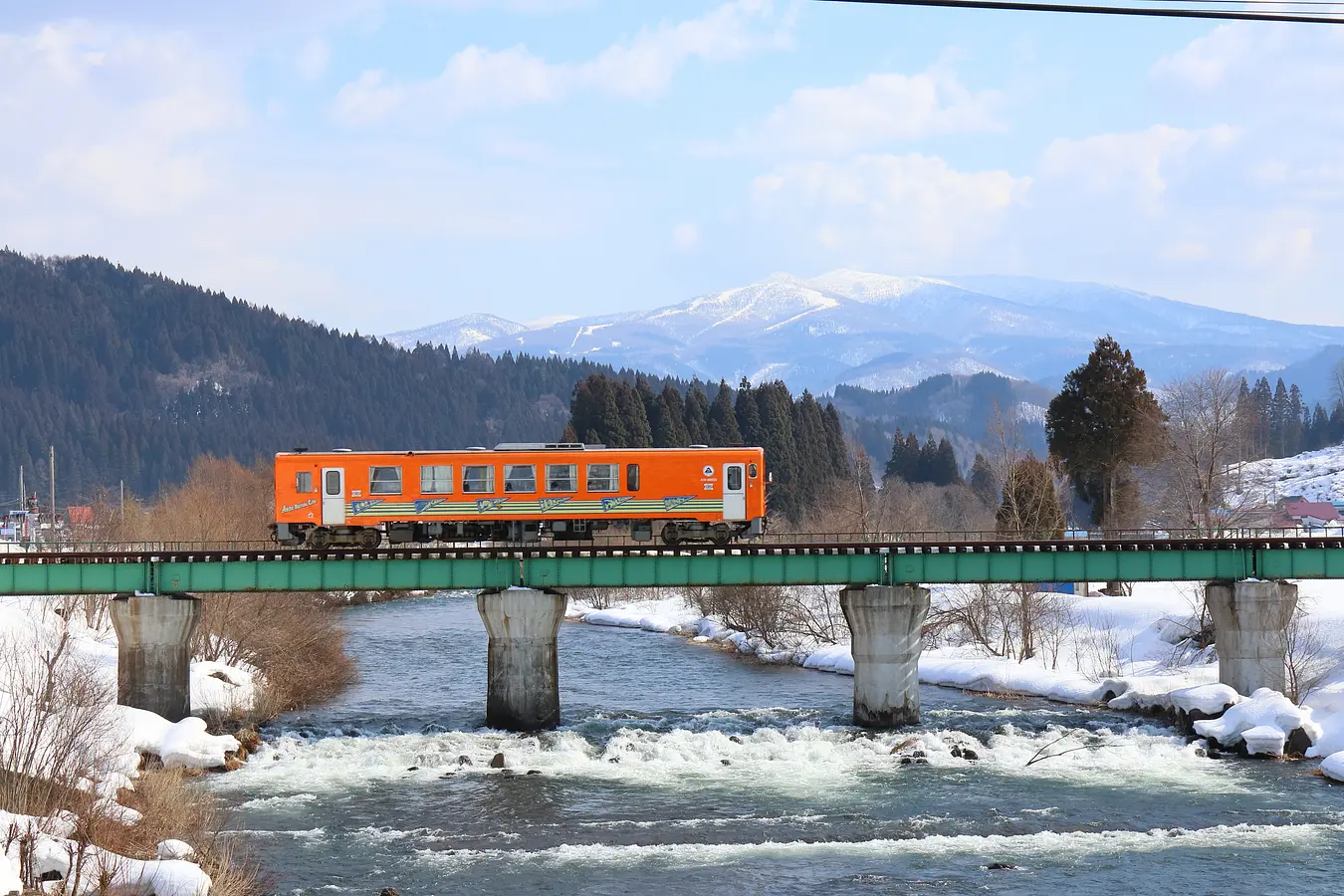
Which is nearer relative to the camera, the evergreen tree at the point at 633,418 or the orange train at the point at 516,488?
the orange train at the point at 516,488

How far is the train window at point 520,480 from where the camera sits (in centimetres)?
5366

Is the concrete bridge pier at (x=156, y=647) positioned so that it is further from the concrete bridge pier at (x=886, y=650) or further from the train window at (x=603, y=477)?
the concrete bridge pier at (x=886, y=650)

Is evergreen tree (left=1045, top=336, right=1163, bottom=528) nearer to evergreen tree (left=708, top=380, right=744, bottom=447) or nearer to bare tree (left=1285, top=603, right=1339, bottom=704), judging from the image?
bare tree (left=1285, top=603, right=1339, bottom=704)

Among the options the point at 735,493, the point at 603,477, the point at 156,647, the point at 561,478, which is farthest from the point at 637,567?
the point at 156,647

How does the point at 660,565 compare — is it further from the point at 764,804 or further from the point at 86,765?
the point at 86,765

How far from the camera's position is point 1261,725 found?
155 ft

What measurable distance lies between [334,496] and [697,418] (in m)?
109

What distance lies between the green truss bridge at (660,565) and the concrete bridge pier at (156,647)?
667mm

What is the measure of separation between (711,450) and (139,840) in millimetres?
27613

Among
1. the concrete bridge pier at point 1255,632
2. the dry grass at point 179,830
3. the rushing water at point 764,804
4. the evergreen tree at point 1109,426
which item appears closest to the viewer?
the dry grass at point 179,830

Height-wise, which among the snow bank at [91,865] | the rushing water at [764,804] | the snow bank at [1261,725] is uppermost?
the snow bank at [91,865]

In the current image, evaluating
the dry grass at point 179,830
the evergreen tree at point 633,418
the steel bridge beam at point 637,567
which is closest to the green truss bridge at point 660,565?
the steel bridge beam at point 637,567

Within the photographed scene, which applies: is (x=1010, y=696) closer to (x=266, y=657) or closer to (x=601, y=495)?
(x=601, y=495)

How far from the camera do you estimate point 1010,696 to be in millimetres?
60531
